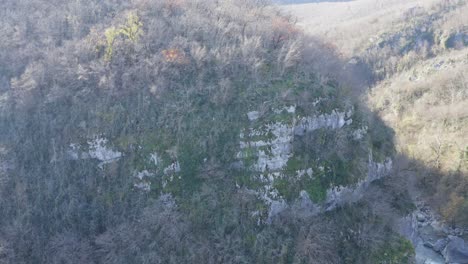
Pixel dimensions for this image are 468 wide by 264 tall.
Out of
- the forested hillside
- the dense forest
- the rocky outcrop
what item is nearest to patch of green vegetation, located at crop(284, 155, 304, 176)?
the dense forest

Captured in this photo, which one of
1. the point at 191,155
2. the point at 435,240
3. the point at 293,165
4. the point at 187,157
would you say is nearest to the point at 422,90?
the point at 435,240

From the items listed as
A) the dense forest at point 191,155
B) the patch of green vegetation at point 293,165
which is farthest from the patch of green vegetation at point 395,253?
the patch of green vegetation at point 293,165

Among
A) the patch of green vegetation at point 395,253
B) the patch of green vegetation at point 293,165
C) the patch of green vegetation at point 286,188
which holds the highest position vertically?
the patch of green vegetation at point 293,165

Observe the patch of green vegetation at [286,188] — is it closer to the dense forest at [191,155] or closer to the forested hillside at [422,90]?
the dense forest at [191,155]

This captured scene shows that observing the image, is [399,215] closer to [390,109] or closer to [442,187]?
[442,187]

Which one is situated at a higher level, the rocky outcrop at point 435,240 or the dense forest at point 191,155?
the dense forest at point 191,155

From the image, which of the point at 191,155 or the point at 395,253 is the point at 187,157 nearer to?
the point at 191,155

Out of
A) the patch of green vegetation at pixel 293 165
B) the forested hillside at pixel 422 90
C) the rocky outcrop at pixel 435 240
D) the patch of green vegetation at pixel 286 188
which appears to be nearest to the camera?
the patch of green vegetation at pixel 286 188

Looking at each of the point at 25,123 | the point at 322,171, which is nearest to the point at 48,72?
the point at 25,123

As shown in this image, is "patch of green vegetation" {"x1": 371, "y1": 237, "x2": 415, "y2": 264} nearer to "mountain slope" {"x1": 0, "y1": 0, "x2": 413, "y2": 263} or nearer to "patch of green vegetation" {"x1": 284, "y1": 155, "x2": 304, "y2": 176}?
"mountain slope" {"x1": 0, "y1": 0, "x2": 413, "y2": 263}
